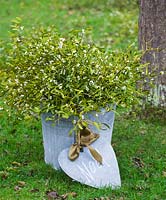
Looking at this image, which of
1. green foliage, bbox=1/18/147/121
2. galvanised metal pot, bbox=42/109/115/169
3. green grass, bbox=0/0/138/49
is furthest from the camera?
green grass, bbox=0/0/138/49

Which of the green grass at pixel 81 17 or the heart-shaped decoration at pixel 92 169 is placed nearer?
the heart-shaped decoration at pixel 92 169

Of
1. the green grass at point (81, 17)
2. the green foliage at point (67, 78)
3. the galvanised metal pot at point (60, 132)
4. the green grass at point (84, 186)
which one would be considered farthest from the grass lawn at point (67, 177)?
the green grass at point (81, 17)

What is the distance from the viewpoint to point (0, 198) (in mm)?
4598

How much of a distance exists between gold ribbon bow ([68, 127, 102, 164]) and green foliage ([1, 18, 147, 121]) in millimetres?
200

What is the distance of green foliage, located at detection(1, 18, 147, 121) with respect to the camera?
4.70 metres

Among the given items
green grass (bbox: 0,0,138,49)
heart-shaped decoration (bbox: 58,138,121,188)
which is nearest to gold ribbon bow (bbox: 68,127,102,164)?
heart-shaped decoration (bbox: 58,138,121,188)

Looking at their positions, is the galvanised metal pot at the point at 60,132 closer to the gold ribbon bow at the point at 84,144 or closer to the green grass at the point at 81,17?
the gold ribbon bow at the point at 84,144

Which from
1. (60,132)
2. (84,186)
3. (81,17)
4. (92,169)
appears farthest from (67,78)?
(81,17)

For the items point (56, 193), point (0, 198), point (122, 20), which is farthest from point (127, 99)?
point (122, 20)

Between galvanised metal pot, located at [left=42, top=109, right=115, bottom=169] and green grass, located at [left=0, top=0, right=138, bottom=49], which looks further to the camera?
green grass, located at [left=0, top=0, right=138, bottom=49]

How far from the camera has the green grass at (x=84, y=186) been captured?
15.4ft

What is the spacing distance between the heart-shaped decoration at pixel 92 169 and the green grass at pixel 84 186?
0.07 meters

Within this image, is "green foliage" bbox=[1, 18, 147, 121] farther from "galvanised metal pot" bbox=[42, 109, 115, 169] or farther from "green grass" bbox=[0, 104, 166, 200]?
"green grass" bbox=[0, 104, 166, 200]

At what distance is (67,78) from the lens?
15.5 feet
